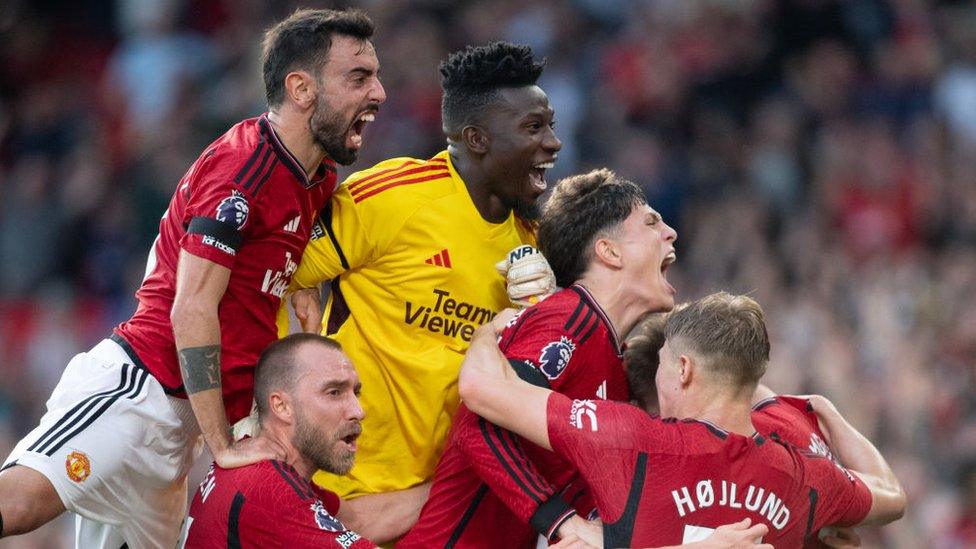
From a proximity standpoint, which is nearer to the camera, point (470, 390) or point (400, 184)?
point (470, 390)

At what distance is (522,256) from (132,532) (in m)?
2.06

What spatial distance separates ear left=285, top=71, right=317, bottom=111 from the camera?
6.71 metres

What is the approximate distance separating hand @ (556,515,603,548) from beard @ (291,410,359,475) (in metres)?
0.97

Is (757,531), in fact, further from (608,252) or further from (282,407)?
(282,407)

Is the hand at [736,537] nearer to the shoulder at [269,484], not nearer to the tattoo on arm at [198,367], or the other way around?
the shoulder at [269,484]

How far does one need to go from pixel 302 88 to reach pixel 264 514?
5.67ft

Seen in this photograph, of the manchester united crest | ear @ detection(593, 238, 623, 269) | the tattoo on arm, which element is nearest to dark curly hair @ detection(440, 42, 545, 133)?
ear @ detection(593, 238, 623, 269)

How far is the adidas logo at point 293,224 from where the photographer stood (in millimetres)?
6676

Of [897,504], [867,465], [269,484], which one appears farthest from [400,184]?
[897,504]

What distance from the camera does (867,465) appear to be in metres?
6.94

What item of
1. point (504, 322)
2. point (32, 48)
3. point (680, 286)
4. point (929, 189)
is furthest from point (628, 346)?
point (32, 48)

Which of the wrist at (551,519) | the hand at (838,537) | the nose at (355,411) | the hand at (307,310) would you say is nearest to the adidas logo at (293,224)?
the hand at (307,310)

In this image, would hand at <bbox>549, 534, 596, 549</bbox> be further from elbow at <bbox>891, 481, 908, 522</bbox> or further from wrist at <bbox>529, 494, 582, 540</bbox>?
elbow at <bbox>891, 481, 908, 522</bbox>

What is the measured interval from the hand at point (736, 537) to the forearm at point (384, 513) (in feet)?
4.75
